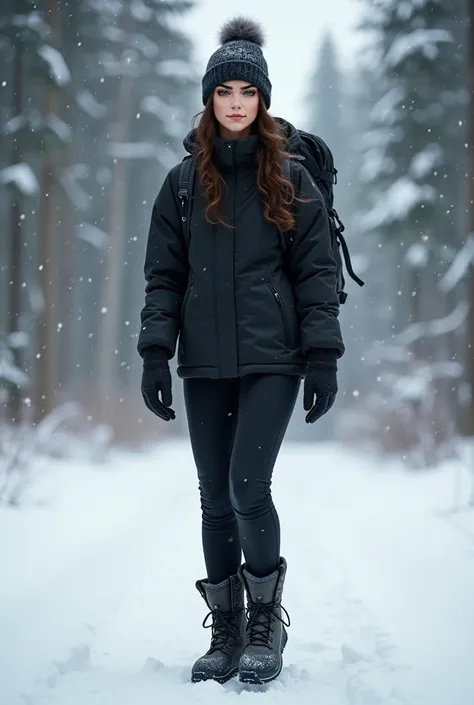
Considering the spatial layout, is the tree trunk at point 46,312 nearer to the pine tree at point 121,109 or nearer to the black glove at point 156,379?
the pine tree at point 121,109

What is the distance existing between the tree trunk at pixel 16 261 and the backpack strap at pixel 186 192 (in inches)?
368

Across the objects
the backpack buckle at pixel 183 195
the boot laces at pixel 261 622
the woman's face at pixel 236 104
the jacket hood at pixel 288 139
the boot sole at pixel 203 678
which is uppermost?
the woman's face at pixel 236 104

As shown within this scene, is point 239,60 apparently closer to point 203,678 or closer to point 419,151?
point 203,678

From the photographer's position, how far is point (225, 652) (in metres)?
3.32

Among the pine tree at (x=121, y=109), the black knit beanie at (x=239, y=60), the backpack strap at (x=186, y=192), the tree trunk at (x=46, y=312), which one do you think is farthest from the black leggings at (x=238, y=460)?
the pine tree at (x=121, y=109)

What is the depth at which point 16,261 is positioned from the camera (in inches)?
519

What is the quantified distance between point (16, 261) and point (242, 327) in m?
10.8

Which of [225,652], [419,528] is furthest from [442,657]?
[419,528]

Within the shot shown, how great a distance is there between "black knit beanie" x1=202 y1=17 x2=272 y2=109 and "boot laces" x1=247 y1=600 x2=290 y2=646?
2.26 metres

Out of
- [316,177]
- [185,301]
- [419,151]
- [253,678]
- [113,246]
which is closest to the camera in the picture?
[253,678]

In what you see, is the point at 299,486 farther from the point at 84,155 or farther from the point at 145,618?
the point at 84,155

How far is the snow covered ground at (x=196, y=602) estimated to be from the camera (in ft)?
10.2

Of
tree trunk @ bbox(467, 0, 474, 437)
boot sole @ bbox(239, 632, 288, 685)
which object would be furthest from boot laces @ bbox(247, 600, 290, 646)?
tree trunk @ bbox(467, 0, 474, 437)

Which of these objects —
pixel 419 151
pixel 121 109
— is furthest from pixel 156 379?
pixel 121 109
